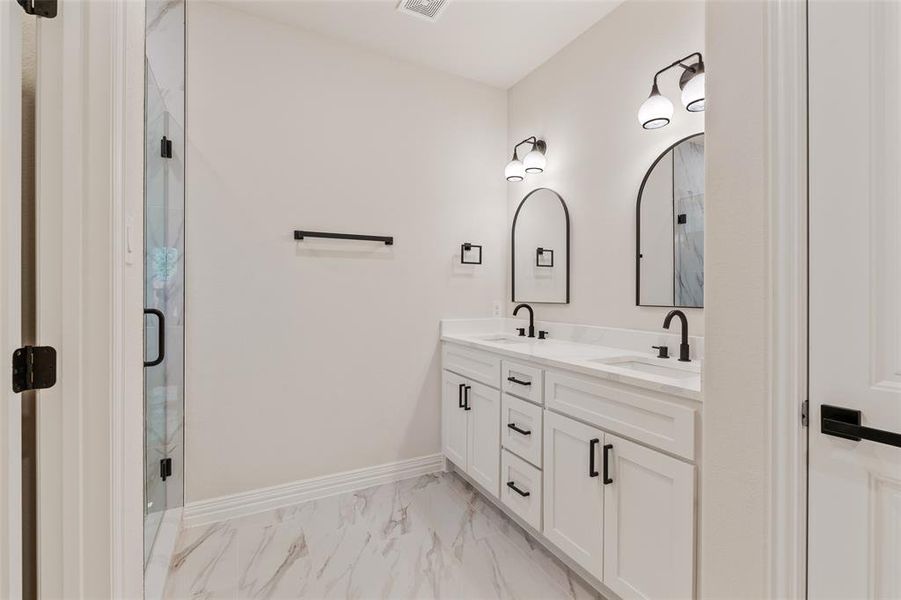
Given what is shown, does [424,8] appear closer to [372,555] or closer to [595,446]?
[595,446]

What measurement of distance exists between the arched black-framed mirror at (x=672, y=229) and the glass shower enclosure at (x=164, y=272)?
6.78 feet

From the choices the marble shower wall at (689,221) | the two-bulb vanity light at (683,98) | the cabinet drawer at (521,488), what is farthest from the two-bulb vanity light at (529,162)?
the cabinet drawer at (521,488)

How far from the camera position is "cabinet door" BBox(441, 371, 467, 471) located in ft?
8.09

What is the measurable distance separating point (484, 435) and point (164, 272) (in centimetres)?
170

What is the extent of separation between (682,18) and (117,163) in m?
2.22

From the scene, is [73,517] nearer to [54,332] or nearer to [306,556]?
[54,332]

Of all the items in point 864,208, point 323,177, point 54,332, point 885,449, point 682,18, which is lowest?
point 885,449

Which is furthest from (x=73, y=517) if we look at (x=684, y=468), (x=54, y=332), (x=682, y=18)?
(x=682, y=18)

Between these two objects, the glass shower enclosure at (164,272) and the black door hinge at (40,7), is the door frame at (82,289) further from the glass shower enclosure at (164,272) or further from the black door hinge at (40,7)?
the glass shower enclosure at (164,272)

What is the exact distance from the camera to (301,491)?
7.72ft

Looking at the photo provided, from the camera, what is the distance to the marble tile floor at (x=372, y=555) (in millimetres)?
1653

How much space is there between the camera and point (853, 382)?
2.86 ft

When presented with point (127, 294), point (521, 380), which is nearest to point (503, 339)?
point (521, 380)

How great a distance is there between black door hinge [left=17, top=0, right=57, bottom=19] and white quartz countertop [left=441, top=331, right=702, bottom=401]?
66.8 inches
